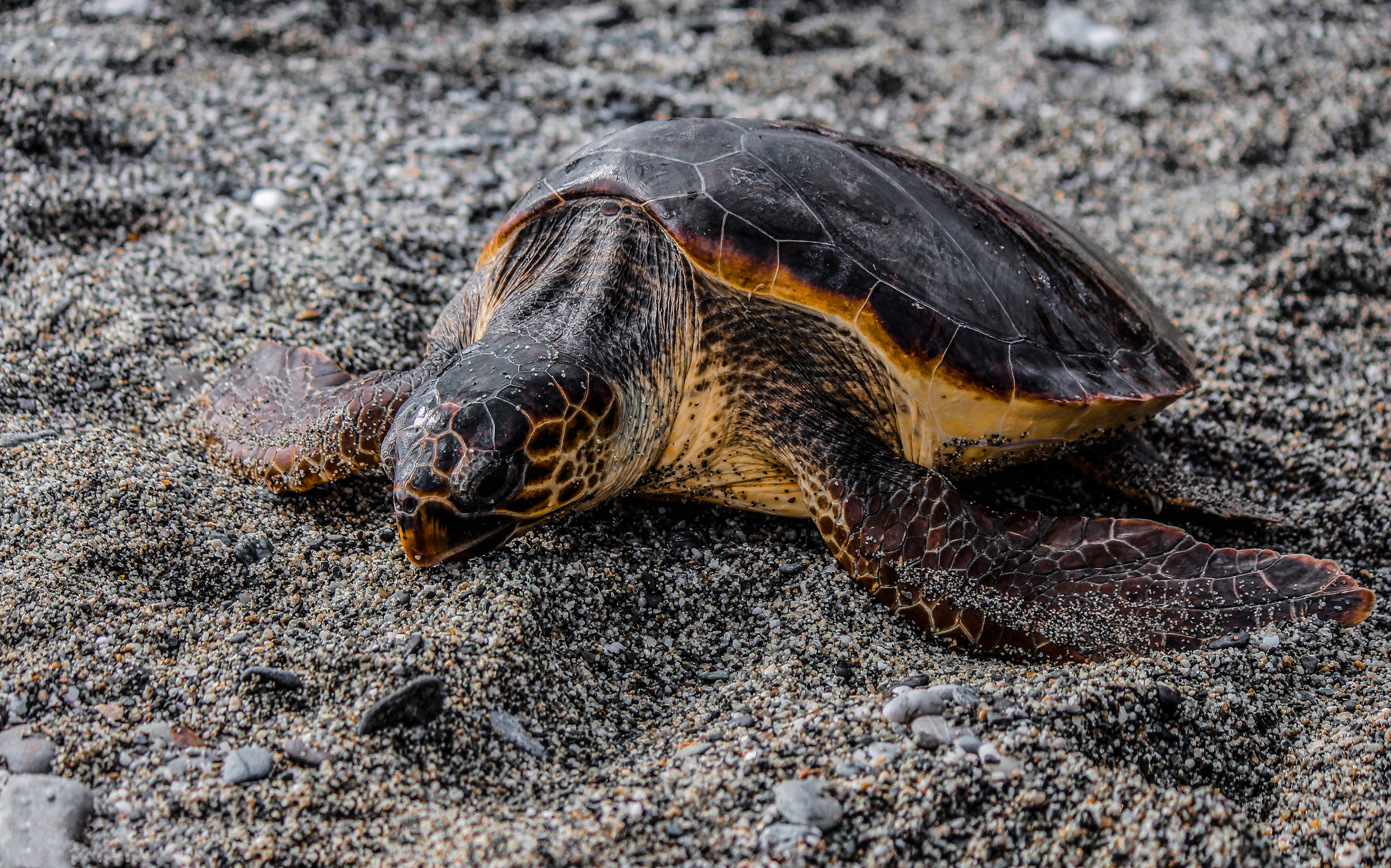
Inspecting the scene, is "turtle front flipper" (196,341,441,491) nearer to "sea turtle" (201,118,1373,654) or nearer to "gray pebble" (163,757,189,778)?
"sea turtle" (201,118,1373,654)

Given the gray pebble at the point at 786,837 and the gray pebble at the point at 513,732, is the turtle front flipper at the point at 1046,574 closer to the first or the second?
the gray pebble at the point at 786,837

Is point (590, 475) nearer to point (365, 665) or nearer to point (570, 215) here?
point (365, 665)

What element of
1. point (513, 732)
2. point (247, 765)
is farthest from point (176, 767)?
point (513, 732)

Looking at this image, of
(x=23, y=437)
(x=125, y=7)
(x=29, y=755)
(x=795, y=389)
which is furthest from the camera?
(x=125, y=7)

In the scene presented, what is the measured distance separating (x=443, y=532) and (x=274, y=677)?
416 millimetres

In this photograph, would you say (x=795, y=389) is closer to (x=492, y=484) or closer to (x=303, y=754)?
(x=492, y=484)

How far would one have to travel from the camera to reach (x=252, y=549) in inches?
84.0

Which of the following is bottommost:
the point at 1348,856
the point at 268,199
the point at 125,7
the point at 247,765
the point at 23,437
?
the point at 1348,856

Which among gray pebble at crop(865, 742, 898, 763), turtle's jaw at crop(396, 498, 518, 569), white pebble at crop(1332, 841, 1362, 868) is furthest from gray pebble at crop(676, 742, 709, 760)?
white pebble at crop(1332, 841, 1362, 868)

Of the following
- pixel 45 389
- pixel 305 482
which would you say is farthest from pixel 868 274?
pixel 45 389

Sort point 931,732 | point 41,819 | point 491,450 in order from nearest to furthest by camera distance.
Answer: point 41,819 → point 931,732 → point 491,450

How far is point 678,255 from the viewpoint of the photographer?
93.0 inches

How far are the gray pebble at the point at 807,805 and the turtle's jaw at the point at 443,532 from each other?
815 millimetres

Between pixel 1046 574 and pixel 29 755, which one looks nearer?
pixel 29 755
